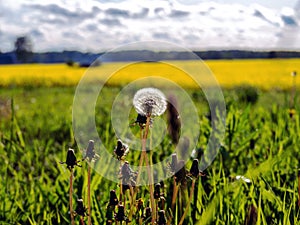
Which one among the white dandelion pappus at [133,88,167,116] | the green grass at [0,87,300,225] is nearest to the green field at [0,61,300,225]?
the green grass at [0,87,300,225]

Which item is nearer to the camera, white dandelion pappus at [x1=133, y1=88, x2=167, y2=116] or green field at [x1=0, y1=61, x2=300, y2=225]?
white dandelion pappus at [x1=133, y1=88, x2=167, y2=116]

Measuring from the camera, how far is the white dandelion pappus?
1.09 metres

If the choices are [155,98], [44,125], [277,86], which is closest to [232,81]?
[277,86]

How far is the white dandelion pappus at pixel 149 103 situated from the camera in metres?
1.09

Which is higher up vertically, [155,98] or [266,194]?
[155,98]

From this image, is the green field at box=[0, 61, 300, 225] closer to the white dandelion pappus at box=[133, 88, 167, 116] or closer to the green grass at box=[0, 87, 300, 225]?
the green grass at box=[0, 87, 300, 225]

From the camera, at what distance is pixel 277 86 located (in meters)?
17.8

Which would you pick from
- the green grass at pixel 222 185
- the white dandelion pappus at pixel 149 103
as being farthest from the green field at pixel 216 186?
the white dandelion pappus at pixel 149 103

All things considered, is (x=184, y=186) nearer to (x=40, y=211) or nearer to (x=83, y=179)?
(x=83, y=179)

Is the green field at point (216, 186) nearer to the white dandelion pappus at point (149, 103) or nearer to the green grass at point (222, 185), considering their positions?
the green grass at point (222, 185)

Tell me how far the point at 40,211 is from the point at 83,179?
191 millimetres

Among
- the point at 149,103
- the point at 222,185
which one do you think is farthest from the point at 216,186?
the point at 149,103

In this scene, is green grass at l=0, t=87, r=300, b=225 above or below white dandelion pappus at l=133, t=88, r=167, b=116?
below

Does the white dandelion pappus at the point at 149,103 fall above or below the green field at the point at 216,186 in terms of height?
above
